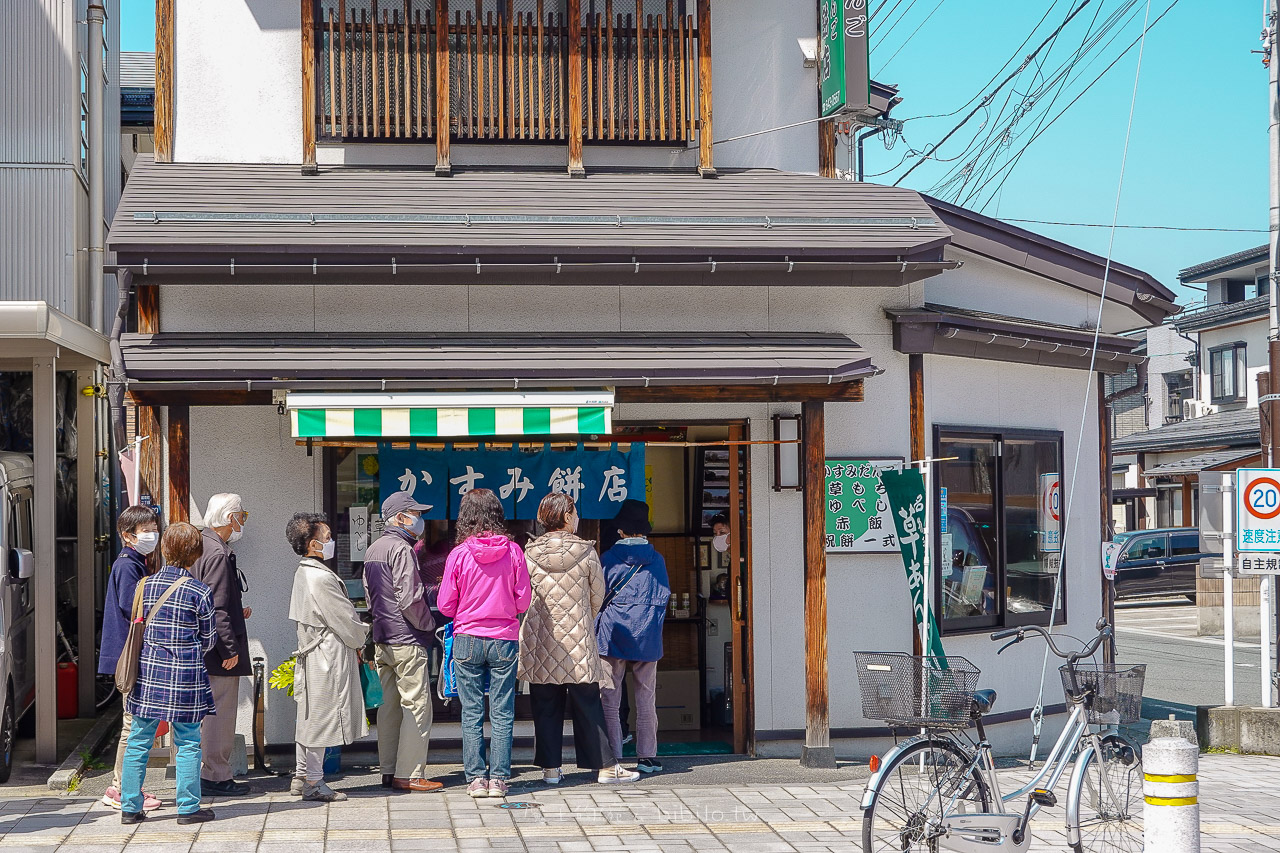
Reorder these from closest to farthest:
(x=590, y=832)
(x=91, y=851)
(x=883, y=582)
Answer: (x=91, y=851) → (x=590, y=832) → (x=883, y=582)

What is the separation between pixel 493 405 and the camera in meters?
8.32

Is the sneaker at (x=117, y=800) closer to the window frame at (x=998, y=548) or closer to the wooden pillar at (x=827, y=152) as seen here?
the window frame at (x=998, y=548)

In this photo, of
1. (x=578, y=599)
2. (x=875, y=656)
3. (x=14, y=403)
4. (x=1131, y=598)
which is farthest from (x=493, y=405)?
(x=1131, y=598)

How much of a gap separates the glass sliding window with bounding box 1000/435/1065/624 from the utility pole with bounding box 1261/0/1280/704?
5.82 ft

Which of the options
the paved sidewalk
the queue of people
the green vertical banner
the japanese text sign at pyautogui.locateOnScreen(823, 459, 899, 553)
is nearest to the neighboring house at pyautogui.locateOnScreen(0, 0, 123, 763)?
the queue of people

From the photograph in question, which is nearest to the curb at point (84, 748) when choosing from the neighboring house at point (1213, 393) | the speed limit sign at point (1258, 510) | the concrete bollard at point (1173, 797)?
the concrete bollard at point (1173, 797)

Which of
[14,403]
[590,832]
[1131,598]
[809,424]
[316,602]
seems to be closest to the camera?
[590,832]

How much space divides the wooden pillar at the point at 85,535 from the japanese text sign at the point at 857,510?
6883 millimetres

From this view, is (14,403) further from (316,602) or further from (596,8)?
(596,8)

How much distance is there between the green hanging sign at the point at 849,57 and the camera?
9875 millimetres

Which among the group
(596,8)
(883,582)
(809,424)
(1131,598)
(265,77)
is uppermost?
(596,8)

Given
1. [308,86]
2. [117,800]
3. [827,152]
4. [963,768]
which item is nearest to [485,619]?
[117,800]

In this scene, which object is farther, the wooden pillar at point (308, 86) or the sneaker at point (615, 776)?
the wooden pillar at point (308, 86)

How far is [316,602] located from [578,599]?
1.71 m
